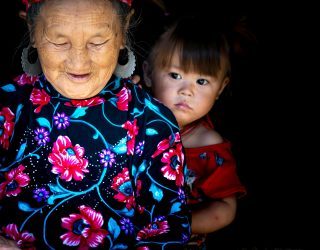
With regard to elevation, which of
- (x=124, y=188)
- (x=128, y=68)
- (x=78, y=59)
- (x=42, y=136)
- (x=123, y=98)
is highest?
(x=78, y=59)

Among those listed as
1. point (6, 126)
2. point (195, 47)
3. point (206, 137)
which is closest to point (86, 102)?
point (6, 126)

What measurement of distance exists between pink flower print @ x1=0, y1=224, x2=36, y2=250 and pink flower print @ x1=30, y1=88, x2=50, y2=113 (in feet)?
1.68

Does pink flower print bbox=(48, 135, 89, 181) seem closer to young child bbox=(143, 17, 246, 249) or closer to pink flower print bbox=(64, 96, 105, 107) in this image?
pink flower print bbox=(64, 96, 105, 107)

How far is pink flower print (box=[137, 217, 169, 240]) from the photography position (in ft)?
6.26

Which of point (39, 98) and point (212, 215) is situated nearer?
point (39, 98)

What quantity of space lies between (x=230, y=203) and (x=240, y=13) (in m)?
1.38

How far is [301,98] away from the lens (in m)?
3.46

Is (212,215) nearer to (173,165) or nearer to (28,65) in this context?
(173,165)

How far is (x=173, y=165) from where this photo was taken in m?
1.96

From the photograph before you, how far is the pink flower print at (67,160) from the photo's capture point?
1884 mm

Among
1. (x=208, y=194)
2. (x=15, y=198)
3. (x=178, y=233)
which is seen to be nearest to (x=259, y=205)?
(x=208, y=194)

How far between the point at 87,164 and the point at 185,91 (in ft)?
2.83

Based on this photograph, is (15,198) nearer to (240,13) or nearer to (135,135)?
(135,135)

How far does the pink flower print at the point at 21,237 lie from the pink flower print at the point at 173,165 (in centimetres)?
63
